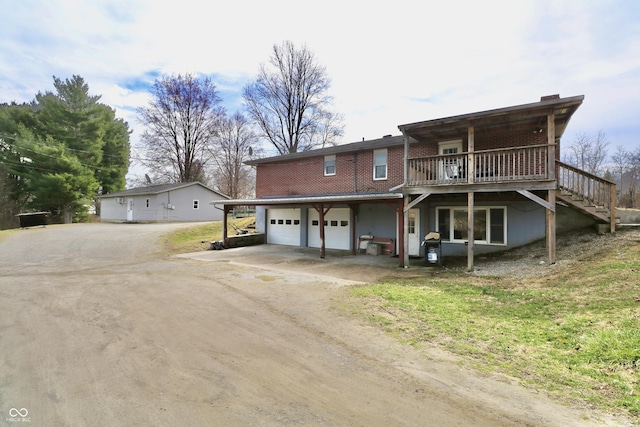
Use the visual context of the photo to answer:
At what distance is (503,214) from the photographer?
11922 mm

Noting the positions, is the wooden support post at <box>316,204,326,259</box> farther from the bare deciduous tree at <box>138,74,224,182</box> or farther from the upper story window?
the bare deciduous tree at <box>138,74,224,182</box>

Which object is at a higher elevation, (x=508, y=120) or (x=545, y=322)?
(x=508, y=120)

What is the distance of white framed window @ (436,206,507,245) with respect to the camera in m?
12.0

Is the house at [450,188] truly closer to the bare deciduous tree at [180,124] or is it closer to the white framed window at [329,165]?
the white framed window at [329,165]

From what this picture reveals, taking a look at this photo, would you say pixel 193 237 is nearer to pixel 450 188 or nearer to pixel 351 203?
pixel 351 203

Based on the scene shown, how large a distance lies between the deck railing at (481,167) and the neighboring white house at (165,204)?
2308 cm

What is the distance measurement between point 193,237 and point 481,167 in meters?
16.5

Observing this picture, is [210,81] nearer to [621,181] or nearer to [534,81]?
[534,81]

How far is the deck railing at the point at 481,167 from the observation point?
9.76 metres

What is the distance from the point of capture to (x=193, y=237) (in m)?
19.5

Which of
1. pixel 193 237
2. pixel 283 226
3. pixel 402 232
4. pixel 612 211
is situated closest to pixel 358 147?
pixel 402 232

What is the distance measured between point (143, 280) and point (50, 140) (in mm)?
31220

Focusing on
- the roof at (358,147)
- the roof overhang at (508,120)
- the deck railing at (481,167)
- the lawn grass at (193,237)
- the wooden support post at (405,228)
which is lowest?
the lawn grass at (193,237)

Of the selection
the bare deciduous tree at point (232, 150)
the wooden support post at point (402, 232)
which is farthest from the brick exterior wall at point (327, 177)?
the bare deciduous tree at point (232, 150)
